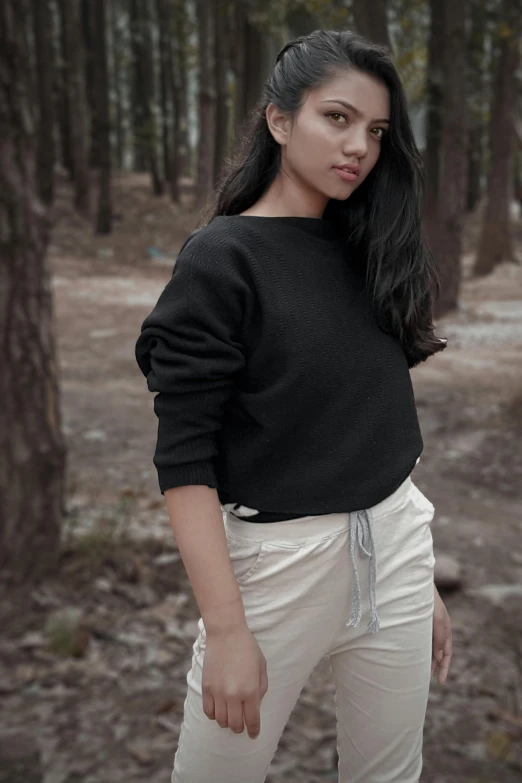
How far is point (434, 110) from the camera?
11742 mm

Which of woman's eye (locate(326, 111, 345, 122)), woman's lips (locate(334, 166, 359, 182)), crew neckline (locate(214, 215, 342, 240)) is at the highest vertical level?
woman's eye (locate(326, 111, 345, 122))

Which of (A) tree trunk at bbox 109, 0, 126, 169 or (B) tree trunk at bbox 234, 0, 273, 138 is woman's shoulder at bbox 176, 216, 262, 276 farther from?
(A) tree trunk at bbox 109, 0, 126, 169

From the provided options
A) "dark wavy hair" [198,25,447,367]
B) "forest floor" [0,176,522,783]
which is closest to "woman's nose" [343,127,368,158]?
"dark wavy hair" [198,25,447,367]

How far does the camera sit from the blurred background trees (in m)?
3.75

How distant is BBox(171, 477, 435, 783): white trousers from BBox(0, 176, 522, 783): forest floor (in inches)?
53.1

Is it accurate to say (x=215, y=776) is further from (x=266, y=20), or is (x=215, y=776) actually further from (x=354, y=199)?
(x=266, y=20)

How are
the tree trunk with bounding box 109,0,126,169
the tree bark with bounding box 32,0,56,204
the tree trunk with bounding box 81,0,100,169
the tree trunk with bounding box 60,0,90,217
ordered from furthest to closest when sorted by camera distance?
the tree trunk with bounding box 109,0,126,169
the tree trunk with bounding box 81,0,100,169
the tree trunk with bounding box 60,0,90,217
the tree bark with bounding box 32,0,56,204

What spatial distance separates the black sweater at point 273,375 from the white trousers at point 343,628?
0.18 feet

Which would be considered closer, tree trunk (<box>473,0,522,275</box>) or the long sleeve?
→ the long sleeve

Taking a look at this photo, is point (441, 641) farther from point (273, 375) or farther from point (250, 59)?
point (250, 59)

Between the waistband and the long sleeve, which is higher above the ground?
the long sleeve

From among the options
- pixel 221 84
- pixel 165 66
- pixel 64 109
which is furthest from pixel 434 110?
pixel 165 66

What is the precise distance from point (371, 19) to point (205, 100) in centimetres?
904

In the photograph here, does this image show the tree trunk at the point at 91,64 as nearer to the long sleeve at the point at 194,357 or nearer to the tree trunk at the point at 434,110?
the tree trunk at the point at 434,110
